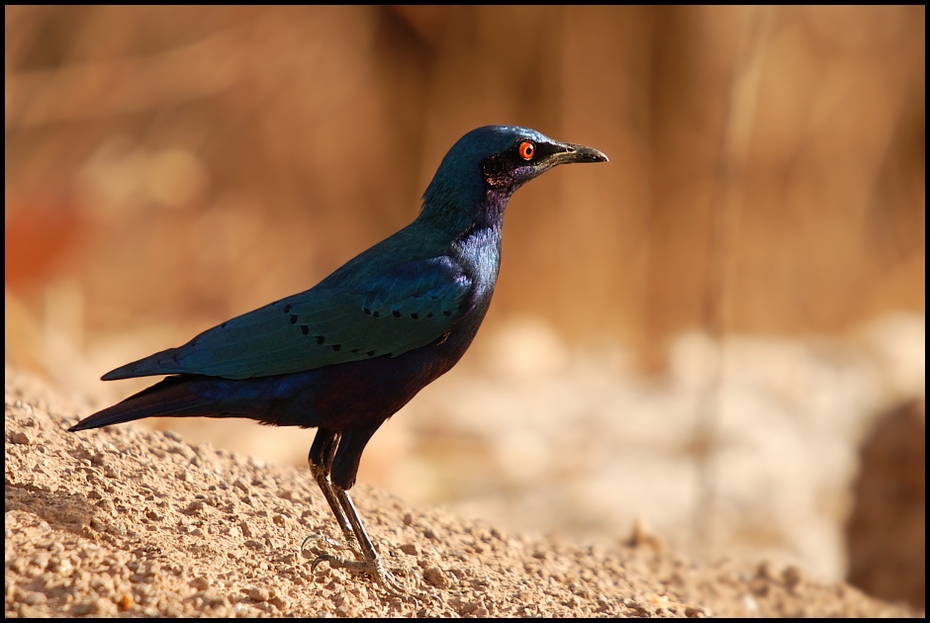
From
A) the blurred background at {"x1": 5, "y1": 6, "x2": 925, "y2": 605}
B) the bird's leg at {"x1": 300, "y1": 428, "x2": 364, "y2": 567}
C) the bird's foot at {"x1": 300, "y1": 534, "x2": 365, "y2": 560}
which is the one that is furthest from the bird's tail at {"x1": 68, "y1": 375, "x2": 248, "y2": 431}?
the blurred background at {"x1": 5, "y1": 6, "x2": 925, "y2": 605}

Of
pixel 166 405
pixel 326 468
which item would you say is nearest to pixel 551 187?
pixel 326 468

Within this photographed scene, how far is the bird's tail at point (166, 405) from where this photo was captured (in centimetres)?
374

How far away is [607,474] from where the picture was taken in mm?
9734

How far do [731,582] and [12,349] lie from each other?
5140 mm

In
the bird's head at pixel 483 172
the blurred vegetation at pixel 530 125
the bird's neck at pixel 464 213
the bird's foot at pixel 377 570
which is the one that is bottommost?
the bird's foot at pixel 377 570

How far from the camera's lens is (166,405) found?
3.88m

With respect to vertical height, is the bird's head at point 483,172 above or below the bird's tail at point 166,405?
above

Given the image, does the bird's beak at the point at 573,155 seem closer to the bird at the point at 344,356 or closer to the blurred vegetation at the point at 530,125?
the bird at the point at 344,356

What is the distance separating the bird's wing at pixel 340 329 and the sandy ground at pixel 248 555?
0.59 metres

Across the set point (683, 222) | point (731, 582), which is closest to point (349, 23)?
point (683, 222)

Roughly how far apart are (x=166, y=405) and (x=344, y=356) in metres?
0.66

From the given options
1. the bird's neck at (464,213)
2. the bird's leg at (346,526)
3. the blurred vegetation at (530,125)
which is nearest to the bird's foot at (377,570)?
the bird's leg at (346,526)

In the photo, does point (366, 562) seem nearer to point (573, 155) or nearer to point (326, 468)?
point (326, 468)

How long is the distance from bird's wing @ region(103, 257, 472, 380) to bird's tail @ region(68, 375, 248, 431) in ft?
0.24
